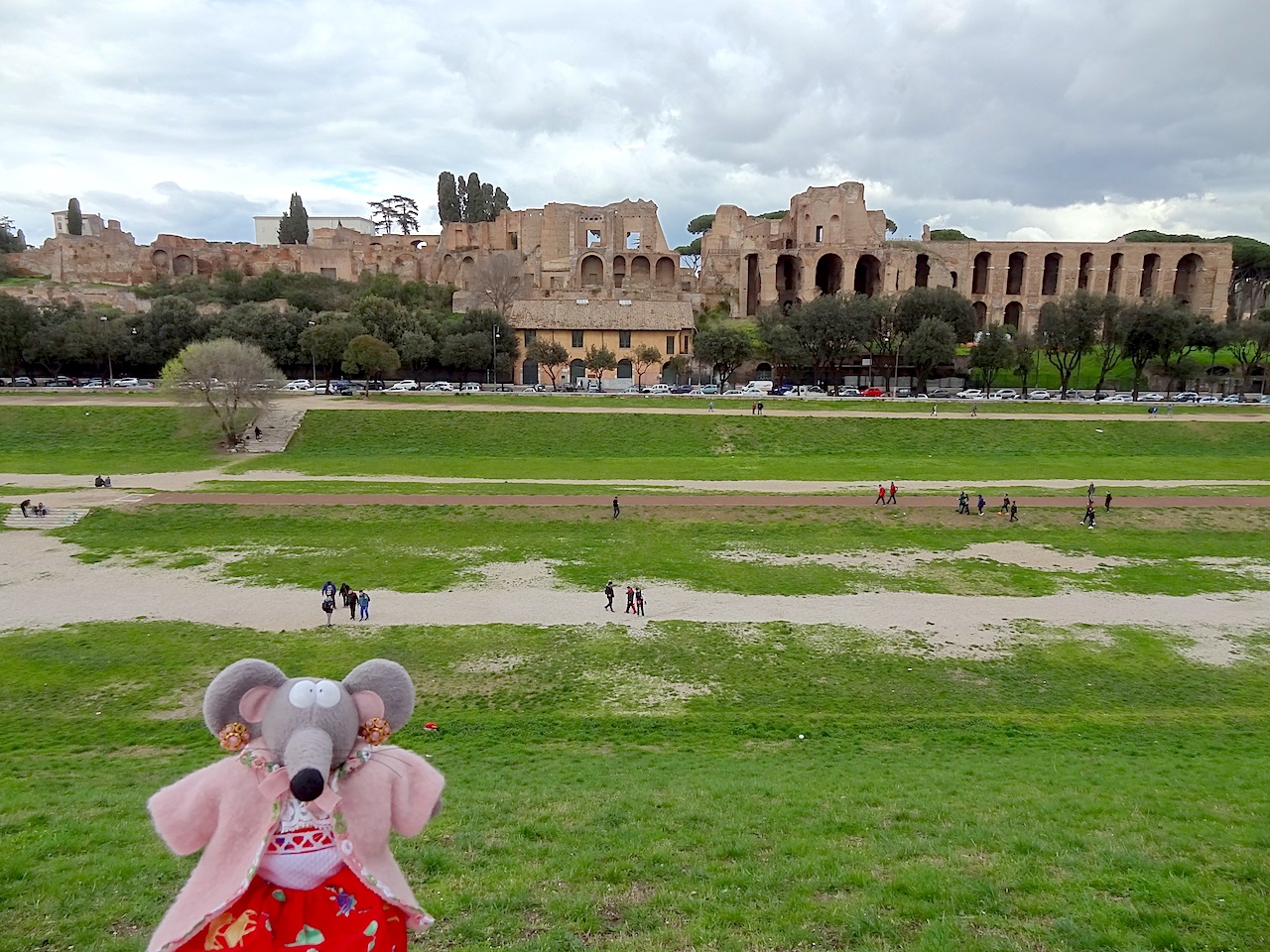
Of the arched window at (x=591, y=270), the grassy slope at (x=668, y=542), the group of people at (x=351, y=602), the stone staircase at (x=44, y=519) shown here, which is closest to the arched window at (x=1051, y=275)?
the arched window at (x=591, y=270)

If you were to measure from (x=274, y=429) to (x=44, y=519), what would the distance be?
15.7 meters

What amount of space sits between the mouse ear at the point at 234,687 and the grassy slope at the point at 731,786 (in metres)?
2.45

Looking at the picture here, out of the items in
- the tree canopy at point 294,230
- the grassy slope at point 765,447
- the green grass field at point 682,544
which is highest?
the tree canopy at point 294,230

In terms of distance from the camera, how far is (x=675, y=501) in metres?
27.5

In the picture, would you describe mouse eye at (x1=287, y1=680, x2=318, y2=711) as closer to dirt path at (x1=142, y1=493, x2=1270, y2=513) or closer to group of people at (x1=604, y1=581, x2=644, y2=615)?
group of people at (x1=604, y1=581, x2=644, y2=615)

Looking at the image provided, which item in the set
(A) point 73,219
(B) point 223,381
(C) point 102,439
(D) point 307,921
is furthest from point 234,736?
(A) point 73,219

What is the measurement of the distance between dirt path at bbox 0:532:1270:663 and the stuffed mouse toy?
12648 mm

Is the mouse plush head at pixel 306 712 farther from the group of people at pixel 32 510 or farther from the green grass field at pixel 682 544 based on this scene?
Result: the group of people at pixel 32 510

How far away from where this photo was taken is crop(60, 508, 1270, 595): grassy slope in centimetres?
2008

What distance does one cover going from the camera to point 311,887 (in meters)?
3.11

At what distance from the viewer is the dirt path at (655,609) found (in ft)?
53.2

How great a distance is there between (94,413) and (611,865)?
45.5 m

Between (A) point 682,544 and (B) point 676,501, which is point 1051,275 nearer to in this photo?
(B) point 676,501

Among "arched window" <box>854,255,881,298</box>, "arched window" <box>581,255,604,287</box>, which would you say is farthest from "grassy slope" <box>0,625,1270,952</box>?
"arched window" <box>581,255,604,287</box>
